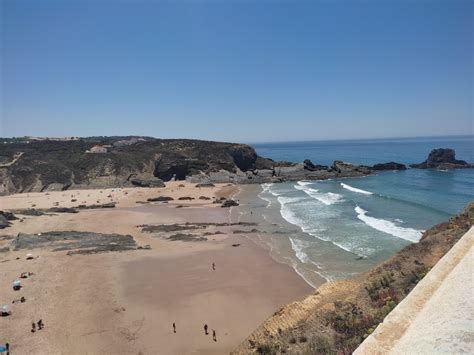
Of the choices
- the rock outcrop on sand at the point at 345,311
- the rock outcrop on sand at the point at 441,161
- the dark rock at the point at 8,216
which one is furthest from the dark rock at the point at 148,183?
the rock outcrop on sand at the point at 345,311

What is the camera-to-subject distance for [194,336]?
1599 cm

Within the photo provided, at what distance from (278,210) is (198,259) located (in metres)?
17.5

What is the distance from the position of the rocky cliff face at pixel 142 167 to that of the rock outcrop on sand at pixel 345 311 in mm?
54756

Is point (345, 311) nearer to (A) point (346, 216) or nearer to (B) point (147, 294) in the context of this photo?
(B) point (147, 294)

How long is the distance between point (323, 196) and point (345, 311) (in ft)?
134

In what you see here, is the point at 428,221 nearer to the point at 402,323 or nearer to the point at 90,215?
the point at 402,323

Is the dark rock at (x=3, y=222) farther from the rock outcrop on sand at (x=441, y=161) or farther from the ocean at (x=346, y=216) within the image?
the rock outcrop on sand at (x=441, y=161)

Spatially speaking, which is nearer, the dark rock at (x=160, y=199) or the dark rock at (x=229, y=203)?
the dark rock at (x=229, y=203)

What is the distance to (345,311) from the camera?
425 inches

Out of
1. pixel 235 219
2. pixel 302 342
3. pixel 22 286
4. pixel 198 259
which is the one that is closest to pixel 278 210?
pixel 235 219

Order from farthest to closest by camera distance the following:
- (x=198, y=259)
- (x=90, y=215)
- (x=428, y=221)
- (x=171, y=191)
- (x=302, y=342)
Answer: (x=171, y=191) → (x=90, y=215) → (x=428, y=221) → (x=198, y=259) → (x=302, y=342)

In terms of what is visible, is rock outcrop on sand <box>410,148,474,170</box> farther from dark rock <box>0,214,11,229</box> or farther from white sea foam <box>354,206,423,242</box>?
dark rock <box>0,214,11,229</box>

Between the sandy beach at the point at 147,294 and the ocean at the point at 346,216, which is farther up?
the sandy beach at the point at 147,294

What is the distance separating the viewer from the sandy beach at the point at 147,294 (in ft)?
52.0
